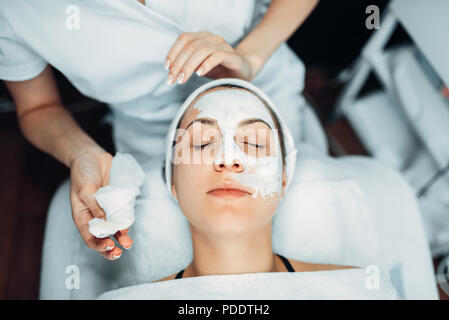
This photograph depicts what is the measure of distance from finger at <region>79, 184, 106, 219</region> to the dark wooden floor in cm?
60

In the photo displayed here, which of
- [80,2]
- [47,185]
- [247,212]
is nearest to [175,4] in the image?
[80,2]

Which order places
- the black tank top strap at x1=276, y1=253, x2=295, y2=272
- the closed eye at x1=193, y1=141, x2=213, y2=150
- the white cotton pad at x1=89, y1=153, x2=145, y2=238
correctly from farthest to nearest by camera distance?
the black tank top strap at x1=276, y1=253, x2=295, y2=272 → the closed eye at x1=193, y1=141, x2=213, y2=150 → the white cotton pad at x1=89, y1=153, x2=145, y2=238

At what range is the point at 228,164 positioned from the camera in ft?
2.44

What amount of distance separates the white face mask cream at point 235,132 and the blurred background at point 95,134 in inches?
25.9

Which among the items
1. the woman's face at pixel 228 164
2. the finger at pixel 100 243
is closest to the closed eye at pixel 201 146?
the woman's face at pixel 228 164

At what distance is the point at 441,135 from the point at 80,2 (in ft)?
3.64

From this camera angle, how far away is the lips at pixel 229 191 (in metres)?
0.76

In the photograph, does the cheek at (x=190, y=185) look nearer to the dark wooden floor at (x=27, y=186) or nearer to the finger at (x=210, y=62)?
the finger at (x=210, y=62)

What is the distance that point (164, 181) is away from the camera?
1010mm

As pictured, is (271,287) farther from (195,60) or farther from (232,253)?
(195,60)

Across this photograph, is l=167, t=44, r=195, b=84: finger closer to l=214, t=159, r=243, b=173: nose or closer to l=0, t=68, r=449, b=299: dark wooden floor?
l=214, t=159, r=243, b=173: nose

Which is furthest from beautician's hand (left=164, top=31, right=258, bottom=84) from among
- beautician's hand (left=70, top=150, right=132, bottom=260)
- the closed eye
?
beautician's hand (left=70, top=150, right=132, bottom=260)

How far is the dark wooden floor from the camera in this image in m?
1.36
